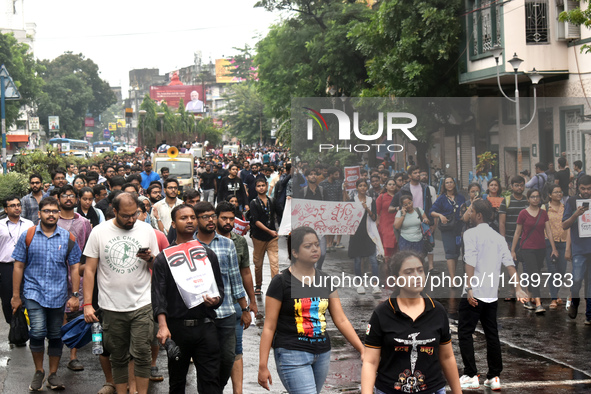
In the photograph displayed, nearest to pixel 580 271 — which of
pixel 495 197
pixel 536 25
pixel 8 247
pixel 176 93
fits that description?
pixel 495 197

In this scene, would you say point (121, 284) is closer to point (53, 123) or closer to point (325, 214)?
point (325, 214)

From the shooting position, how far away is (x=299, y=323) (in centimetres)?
511

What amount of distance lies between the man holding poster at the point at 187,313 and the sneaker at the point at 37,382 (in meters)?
2.04

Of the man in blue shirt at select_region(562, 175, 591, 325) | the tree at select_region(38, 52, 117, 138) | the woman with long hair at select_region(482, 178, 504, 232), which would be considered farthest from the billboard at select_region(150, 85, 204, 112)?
the woman with long hair at select_region(482, 178, 504, 232)

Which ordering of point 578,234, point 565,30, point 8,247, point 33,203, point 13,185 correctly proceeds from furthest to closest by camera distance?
point 13,185 < point 565,30 < point 33,203 < point 8,247 < point 578,234

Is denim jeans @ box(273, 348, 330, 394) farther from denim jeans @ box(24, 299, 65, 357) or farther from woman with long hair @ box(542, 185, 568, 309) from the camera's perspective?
denim jeans @ box(24, 299, 65, 357)

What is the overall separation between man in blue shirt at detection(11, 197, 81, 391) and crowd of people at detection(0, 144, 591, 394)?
1 centimetres

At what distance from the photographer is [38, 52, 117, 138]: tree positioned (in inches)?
3553

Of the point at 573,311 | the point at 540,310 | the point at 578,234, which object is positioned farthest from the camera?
the point at 540,310

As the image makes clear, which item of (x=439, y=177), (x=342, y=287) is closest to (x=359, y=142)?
(x=439, y=177)

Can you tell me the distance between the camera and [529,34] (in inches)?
631

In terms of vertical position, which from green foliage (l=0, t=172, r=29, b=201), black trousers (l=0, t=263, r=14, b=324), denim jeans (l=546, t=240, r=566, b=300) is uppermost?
green foliage (l=0, t=172, r=29, b=201)

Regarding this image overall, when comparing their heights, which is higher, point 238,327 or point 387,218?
point 387,218

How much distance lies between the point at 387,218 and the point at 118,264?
223cm
